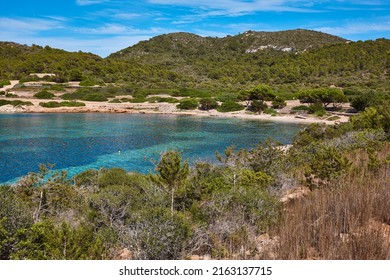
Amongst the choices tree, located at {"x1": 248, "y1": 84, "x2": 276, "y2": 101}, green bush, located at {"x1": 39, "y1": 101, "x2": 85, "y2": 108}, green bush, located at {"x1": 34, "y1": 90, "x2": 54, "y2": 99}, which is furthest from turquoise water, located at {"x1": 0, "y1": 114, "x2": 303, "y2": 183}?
green bush, located at {"x1": 34, "y1": 90, "x2": 54, "y2": 99}

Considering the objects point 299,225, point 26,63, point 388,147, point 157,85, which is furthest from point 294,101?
point 26,63

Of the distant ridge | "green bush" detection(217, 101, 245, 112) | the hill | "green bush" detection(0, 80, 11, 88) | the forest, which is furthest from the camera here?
the distant ridge

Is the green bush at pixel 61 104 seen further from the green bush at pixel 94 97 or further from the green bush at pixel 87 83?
the green bush at pixel 87 83

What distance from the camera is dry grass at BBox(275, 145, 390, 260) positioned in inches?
129

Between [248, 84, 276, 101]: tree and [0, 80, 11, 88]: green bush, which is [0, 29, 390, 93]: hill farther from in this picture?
[248, 84, 276, 101]: tree

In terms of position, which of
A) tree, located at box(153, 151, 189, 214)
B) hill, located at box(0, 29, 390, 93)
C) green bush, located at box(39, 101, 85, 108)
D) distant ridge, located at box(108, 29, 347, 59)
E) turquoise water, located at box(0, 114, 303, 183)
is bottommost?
turquoise water, located at box(0, 114, 303, 183)

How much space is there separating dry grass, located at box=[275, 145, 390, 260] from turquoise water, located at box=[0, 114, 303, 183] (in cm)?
940

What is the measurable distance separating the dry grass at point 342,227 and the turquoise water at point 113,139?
9403mm

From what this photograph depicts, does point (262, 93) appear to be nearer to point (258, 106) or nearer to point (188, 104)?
point (258, 106)

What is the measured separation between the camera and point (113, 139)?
28.9 m

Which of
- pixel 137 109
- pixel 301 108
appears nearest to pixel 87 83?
pixel 137 109

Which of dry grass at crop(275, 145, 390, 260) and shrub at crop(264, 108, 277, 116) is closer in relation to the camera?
dry grass at crop(275, 145, 390, 260)

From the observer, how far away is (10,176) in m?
17.0
